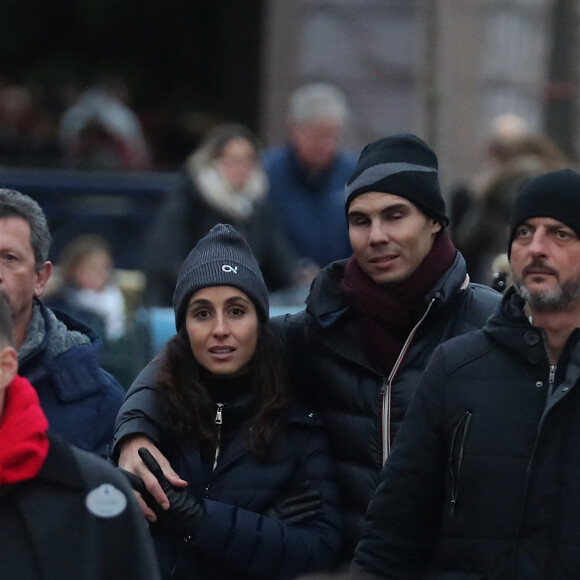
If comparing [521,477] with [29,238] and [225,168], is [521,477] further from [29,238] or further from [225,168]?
[225,168]

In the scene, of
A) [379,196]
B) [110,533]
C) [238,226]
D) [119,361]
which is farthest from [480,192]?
[110,533]

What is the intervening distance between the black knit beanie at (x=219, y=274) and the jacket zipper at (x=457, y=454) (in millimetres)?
986

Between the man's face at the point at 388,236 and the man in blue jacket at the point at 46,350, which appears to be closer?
the man's face at the point at 388,236

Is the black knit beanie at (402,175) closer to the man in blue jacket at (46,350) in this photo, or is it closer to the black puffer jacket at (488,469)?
the black puffer jacket at (488,469)

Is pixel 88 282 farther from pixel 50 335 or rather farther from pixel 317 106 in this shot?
pixel 50 335

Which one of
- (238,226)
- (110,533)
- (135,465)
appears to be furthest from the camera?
(238,226)

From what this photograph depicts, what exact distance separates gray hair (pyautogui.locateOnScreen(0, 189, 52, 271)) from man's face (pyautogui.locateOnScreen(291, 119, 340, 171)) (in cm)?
452

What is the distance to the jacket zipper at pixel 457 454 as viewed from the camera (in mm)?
4535

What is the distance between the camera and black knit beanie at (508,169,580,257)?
4.64 metres

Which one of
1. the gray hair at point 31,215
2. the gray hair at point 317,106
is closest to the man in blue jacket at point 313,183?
the gray hair at point 317,106

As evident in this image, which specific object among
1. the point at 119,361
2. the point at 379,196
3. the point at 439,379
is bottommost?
the point at 119,361

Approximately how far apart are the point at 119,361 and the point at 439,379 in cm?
425

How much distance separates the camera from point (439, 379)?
4.63 metres

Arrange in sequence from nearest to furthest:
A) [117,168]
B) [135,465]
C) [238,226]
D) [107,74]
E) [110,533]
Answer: [110,533] < [135,465] < [238,226] < [117,168] < [107,74]
